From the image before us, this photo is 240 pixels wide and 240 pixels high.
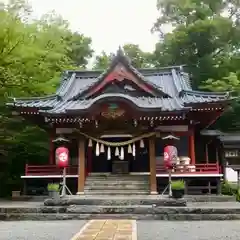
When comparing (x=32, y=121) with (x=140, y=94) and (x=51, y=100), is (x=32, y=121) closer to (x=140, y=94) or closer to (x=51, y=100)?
(x=51, y=100)

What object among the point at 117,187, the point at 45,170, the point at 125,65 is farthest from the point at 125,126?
the point at 45,170

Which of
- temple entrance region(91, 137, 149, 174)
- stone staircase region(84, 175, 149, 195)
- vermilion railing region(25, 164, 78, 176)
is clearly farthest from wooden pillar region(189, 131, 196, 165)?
vermilion railing region(25, 164, 78, 176)

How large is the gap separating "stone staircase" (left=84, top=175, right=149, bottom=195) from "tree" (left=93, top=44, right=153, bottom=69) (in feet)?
68.8

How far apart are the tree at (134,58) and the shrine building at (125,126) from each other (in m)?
17.2

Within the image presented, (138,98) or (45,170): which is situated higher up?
(138,98)

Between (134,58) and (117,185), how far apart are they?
2630 centimetres

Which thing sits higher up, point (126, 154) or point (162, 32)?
point (162, 32)

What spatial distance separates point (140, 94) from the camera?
792 inches

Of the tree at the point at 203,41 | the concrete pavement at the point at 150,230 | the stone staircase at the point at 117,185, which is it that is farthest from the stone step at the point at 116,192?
the tree at the point at 203,41

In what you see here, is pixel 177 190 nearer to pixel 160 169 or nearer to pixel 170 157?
pixel 170 157

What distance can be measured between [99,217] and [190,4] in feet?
88.9

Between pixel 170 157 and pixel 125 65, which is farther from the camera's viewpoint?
pixel 125 65

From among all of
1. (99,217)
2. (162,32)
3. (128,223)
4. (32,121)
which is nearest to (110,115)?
(32,121)

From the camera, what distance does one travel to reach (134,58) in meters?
41.6
